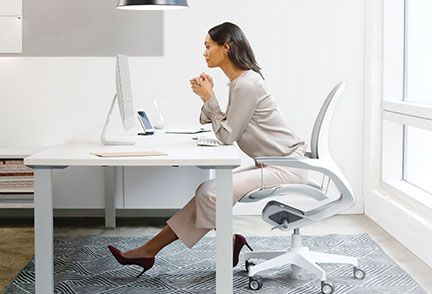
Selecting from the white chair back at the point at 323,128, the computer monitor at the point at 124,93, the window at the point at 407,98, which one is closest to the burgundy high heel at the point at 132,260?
the computer monitor at the point at 124,93

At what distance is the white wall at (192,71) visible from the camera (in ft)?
17.8

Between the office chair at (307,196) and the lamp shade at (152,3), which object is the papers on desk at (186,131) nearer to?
the lamp shade at (152,3)

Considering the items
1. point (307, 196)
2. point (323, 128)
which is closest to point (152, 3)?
point (323, 128)

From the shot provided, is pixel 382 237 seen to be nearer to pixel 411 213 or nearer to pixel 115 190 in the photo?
pixel 411 213

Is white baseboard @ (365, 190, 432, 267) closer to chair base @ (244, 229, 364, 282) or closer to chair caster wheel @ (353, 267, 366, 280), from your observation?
chair caster wheel @ (353, 267, 366, 280)

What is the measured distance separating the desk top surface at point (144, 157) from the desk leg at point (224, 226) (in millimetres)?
73

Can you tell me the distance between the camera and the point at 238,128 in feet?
11.8

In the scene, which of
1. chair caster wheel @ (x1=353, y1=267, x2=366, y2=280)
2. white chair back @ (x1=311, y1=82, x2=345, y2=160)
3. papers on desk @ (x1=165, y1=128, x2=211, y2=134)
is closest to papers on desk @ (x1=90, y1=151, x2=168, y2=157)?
white chair back @ (x1=311, y1=82, x2=345, y2=160)

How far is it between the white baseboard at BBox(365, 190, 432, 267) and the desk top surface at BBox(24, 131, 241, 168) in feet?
4.78

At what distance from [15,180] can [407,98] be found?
2830 mm

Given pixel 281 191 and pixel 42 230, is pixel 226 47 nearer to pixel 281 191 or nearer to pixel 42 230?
pixel 281 191

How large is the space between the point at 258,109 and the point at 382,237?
65.4 inches

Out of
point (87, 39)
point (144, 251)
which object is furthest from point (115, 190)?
point (144, 251)

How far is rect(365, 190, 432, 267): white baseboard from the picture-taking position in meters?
4.23
